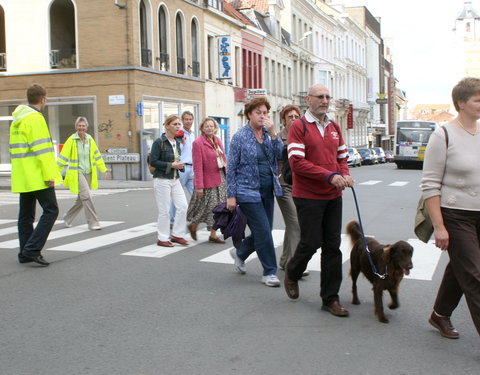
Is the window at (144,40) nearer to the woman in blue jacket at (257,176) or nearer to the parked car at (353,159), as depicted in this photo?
the parked car at (353,159)

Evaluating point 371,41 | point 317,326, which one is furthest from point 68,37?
point 371,41

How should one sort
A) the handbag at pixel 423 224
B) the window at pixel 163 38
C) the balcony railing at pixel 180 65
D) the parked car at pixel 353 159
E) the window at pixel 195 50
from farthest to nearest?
the parked car at pixel 353 159
the window at pixel 195 50
the balcony railing at pixel 180 65
the window at pixel 163 38
the handbag at pixel 423 224

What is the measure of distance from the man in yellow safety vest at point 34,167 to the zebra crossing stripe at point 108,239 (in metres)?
1.22

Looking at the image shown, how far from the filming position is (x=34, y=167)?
7.66 metres

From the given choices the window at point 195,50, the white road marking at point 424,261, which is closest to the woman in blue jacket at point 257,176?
the white road marking at point 424,261

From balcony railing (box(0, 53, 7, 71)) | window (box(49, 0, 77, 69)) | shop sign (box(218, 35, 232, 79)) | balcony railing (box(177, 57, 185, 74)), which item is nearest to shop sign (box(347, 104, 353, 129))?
shop sign (box(218, 35, 232, 79))

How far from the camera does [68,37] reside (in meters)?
28.5

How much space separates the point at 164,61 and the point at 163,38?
1.09 m

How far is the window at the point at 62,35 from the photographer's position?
2795 cm

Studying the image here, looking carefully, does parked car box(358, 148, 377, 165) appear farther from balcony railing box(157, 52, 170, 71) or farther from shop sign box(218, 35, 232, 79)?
balcony railing box(157, 52, 170, 71)

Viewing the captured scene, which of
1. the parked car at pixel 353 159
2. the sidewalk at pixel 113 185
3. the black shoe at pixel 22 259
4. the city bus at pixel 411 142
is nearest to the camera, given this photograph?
the black shoe at pixel 22 259

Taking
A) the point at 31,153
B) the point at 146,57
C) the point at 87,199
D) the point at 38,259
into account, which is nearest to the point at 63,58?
the point at 146,57

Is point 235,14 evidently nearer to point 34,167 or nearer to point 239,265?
point 34,167

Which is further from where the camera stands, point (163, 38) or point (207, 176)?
point (163, 38)
